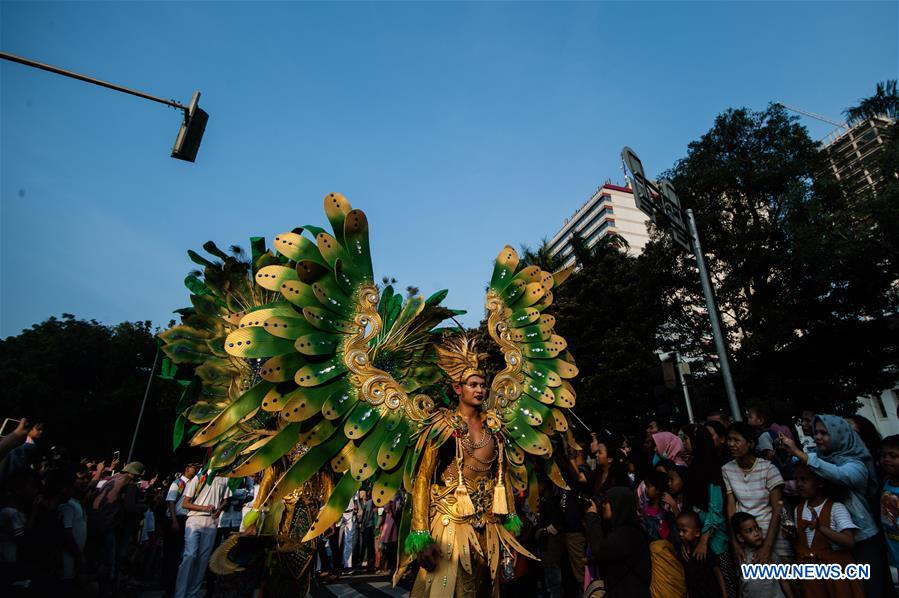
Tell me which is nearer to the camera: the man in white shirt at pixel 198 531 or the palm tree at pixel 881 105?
the man in white shirt at pixel 198 531

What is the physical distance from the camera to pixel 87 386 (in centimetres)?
2756

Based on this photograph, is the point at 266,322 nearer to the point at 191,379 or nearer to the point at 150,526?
the point at 191,379

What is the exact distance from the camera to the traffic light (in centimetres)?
668

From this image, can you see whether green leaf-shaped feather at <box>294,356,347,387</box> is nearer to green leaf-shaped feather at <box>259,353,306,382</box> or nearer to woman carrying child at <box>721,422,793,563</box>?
green leaf-shaped feather at <box>259,353,306,382</box>

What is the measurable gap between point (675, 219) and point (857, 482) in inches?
219

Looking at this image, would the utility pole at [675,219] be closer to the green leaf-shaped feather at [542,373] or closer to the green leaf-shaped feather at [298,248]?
the green leaf-shaped feather at [542,373]

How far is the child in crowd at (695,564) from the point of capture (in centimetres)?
449

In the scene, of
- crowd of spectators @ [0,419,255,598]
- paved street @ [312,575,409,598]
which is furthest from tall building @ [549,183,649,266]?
crowd of spectators @ [0,419,255,598]

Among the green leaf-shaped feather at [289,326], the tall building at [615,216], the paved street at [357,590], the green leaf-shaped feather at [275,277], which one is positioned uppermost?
the tall building at [615,216]

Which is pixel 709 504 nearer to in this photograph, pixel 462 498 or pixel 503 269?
pixel 462 498

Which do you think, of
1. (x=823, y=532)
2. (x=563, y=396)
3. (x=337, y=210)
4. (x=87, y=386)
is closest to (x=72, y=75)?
(x=337, y=210)

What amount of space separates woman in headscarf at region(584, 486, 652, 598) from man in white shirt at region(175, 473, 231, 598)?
15.9 ft

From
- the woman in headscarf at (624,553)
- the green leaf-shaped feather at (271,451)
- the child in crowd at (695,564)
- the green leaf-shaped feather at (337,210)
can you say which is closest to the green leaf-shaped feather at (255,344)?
the green leaf-shaped feather at (271,451)

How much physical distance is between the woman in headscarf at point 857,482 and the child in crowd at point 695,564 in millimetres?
1074
